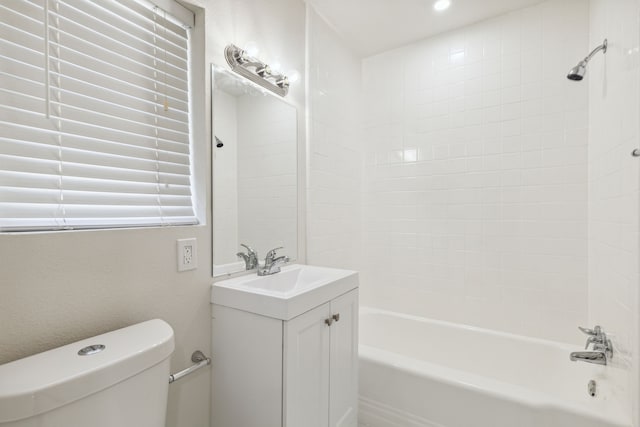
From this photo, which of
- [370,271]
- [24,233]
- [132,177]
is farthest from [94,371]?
[370,271]

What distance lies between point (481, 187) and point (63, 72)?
2.35m

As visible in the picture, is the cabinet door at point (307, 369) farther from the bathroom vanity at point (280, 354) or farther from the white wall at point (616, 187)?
the white wall at point (616, 187)

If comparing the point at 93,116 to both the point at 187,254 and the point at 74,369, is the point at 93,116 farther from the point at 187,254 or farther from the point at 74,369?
the point at 74,369

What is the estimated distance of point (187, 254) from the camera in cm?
126

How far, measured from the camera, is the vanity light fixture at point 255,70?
1.49 m

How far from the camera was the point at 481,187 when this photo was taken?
220 cm

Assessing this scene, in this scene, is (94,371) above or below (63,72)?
below

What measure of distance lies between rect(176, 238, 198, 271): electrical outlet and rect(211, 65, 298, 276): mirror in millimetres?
117

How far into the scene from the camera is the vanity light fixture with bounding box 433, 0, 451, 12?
1993 millimetres

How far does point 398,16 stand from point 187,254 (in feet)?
6.90

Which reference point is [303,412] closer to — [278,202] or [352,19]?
[278,202]

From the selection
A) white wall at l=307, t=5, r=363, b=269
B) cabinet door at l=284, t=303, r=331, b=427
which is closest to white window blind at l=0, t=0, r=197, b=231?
cabinet door at l=284, t=303, r=331, b=427

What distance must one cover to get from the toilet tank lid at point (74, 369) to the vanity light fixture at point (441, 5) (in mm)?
2397

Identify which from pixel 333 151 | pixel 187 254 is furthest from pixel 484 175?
pixel 187 254
